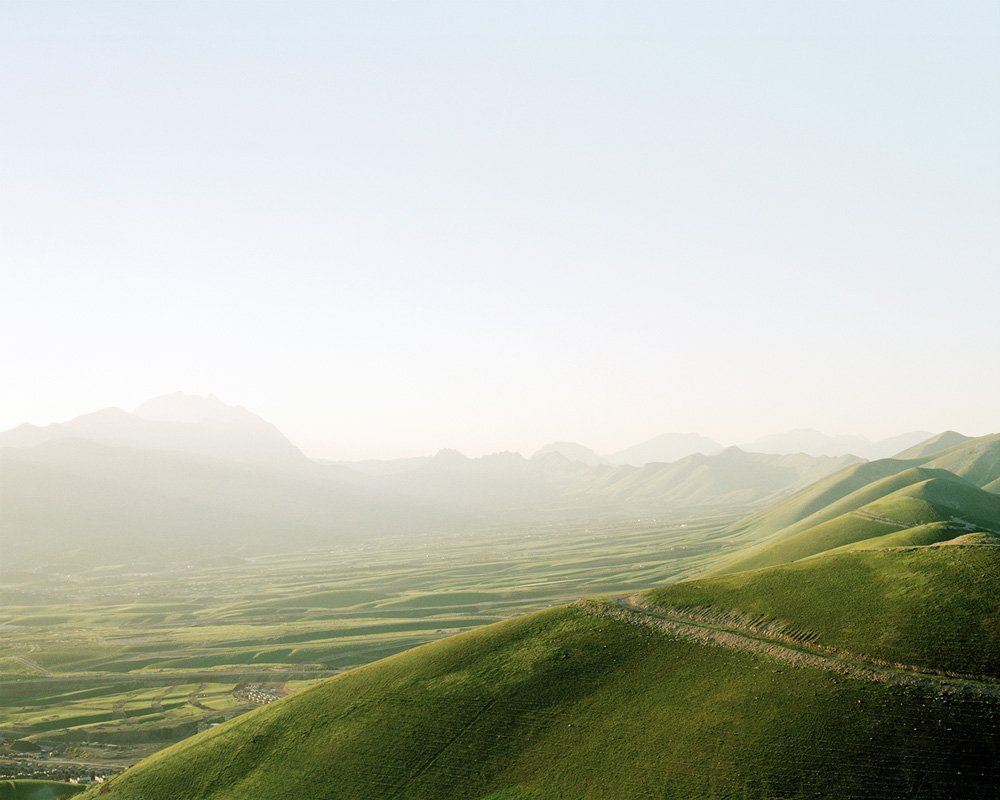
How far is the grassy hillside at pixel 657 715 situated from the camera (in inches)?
1959

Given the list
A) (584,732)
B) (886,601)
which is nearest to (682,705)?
(584,732)

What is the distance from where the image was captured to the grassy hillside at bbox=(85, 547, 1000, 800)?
4975 cm

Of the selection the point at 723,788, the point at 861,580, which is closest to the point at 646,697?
the point at 723,788

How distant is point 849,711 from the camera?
5347cm

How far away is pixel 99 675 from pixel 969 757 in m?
164

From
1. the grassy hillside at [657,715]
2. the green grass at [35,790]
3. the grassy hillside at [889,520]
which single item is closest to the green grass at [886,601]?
the grassy hillside at [657,715]

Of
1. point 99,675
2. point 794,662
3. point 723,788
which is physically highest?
point 794,662

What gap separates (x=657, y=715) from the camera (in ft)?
194

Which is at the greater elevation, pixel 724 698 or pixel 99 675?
pixel 724 698

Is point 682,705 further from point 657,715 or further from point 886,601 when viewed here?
point 886,601

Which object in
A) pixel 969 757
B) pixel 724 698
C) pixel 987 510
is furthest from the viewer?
pixel 987 510

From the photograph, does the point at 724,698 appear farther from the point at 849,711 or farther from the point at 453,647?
the point at 453,647

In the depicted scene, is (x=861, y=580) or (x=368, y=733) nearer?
(x=368, y=733)

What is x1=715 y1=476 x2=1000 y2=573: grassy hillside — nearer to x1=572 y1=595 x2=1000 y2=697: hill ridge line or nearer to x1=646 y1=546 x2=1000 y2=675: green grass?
x1=646 y1=546 x2=1000 y2=675: green grass
